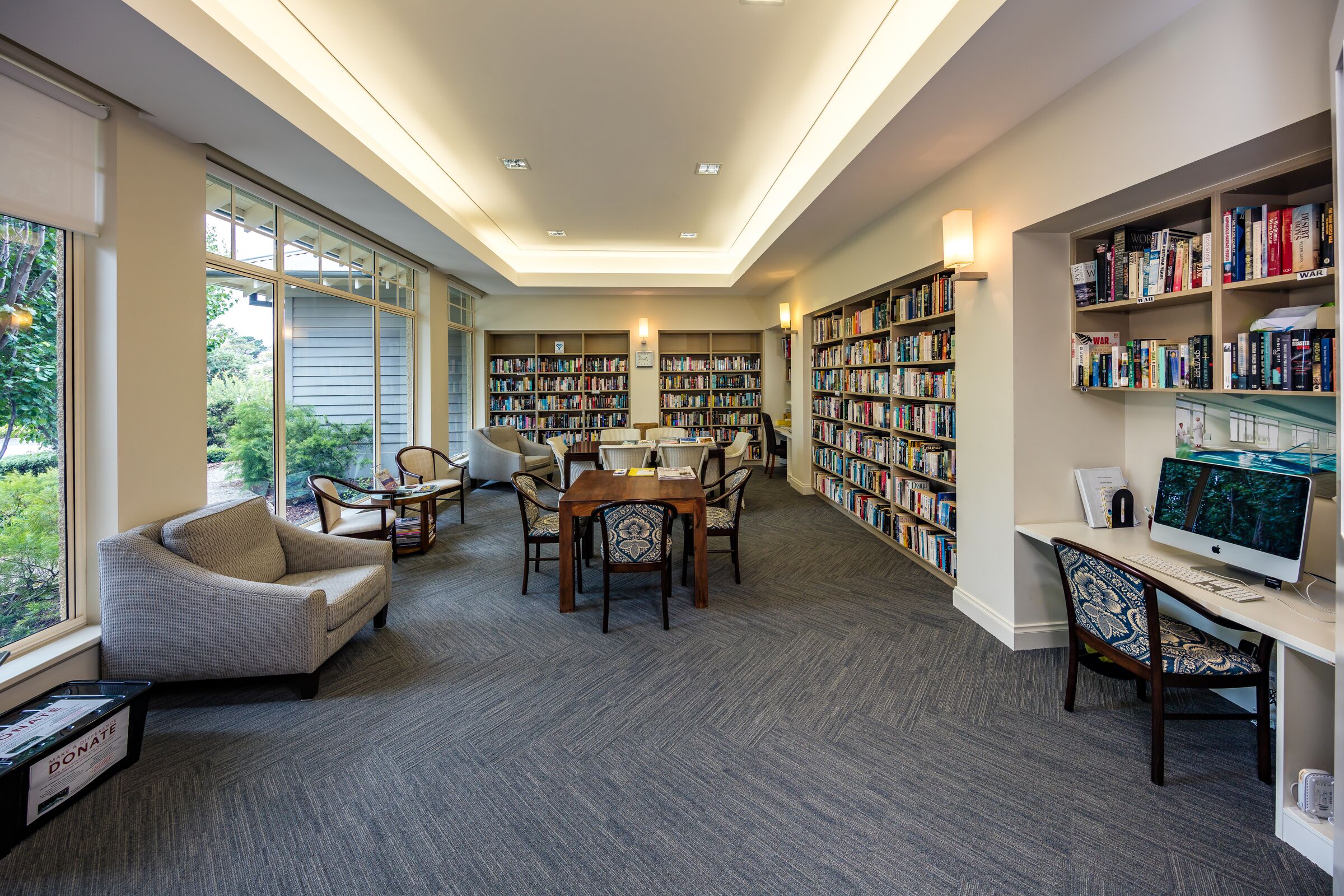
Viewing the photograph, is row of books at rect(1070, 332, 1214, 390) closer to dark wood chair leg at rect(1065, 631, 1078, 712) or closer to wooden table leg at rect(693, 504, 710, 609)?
dark wood chair leg at rect(1065, 631, 1078, 712)

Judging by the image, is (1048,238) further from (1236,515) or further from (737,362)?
(737,362)

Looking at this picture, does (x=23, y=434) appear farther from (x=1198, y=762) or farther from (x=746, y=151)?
(x=1198, y=762)

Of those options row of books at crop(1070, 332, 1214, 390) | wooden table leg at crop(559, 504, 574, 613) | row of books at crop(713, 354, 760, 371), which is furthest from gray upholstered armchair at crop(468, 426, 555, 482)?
row of books at crop(1070, 332, 1214, 390)

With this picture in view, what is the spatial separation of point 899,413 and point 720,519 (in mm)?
1930

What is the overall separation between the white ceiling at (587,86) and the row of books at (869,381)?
4.43 feet

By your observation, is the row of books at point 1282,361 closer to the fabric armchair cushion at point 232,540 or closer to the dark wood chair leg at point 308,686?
the dark wood chair leg at point 308,686

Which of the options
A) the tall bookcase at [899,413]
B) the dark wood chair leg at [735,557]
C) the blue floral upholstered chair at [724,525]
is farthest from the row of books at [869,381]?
the dark wood chair leg at [735,557]

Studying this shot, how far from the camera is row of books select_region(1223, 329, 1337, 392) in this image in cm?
200

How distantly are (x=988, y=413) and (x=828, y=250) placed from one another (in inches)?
128

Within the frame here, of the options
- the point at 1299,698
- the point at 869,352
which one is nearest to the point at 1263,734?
the point at 1299,698

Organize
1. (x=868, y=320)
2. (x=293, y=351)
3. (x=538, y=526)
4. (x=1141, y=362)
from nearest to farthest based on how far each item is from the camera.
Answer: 1. (x=1141, y=362)
2. (x=538, y=526)
3. (x=293, y=351)
4. (x=868, y=320)

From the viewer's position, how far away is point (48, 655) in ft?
8.23

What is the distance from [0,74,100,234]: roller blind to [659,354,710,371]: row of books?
7631mm

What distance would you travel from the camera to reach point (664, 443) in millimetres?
6121
